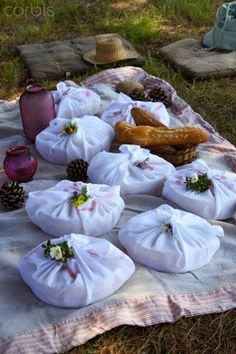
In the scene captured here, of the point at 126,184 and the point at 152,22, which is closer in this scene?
the point at 126,184

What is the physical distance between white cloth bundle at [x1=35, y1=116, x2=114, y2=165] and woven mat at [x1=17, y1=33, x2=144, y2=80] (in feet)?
3.98

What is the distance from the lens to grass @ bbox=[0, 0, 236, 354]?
1.74m

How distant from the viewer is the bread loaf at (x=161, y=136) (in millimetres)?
2498

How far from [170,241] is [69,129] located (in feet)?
2.95

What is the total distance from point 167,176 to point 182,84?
4.68ft

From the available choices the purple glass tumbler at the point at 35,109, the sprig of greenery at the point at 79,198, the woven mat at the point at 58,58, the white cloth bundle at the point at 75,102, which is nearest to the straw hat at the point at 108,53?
the woven mat at the point at 58,58

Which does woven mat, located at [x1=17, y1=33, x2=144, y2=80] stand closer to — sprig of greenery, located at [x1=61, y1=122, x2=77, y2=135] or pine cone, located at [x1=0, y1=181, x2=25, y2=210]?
sprig of greenery, located at [x1=61, y1=122, x2=77, y2=135]

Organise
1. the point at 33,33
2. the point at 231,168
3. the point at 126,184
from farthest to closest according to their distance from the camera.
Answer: the point at 33,33 < the point at 231,168 < the point at 126,184

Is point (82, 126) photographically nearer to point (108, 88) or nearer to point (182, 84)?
point (108, 88)

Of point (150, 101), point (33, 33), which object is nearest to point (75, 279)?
point (150, 101)

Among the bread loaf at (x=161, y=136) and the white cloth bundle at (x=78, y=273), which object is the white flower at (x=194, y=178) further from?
the white cloth bundle at (x=78, y=273)

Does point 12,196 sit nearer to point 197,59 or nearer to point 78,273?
point 78,273

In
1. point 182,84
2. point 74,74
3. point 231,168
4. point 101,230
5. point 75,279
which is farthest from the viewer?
point 74,74

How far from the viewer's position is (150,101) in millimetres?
3090
